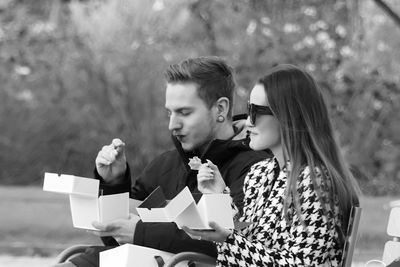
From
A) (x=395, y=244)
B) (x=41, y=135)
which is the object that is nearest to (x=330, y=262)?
(x=395, y=244)

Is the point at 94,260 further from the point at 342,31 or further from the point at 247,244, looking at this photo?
the point at 342,31

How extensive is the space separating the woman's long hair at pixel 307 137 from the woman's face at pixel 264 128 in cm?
3

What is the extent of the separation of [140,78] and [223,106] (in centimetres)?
952

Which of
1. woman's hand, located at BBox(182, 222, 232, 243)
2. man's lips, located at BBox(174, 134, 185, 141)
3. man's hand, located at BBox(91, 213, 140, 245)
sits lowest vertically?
man's hand, located at BBox(91, 213, 140, 245)

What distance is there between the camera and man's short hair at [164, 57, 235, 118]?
3.80 meters

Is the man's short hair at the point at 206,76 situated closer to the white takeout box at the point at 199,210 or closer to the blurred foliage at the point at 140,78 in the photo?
the white takeout box at the point at 199,210

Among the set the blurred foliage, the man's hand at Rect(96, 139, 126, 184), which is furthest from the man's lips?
the blurred foliage

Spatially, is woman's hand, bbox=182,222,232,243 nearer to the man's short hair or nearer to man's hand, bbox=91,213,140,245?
man's hand, bbox=91,213,140,245

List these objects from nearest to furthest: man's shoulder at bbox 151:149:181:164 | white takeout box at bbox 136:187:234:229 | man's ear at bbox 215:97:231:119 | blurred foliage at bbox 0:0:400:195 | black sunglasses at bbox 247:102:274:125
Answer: white takeout box at bbox 136:187:234:229 → black sunglasses at bbox 247:102:274:125 → man's ear at bbox 215:97:231:119 → man's shoulder at bbox 151:149:181:164 → blurred foliage at bbox 0:0:400:195

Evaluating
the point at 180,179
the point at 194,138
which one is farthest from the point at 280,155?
the point at 180,179

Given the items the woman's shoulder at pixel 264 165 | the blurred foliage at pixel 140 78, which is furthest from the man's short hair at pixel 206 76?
the blurred foliage at pixel 140 78

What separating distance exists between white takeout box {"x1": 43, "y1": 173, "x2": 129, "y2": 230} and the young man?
8 cm

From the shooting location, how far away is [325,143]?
3174mm

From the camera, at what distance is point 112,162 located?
3736mm
